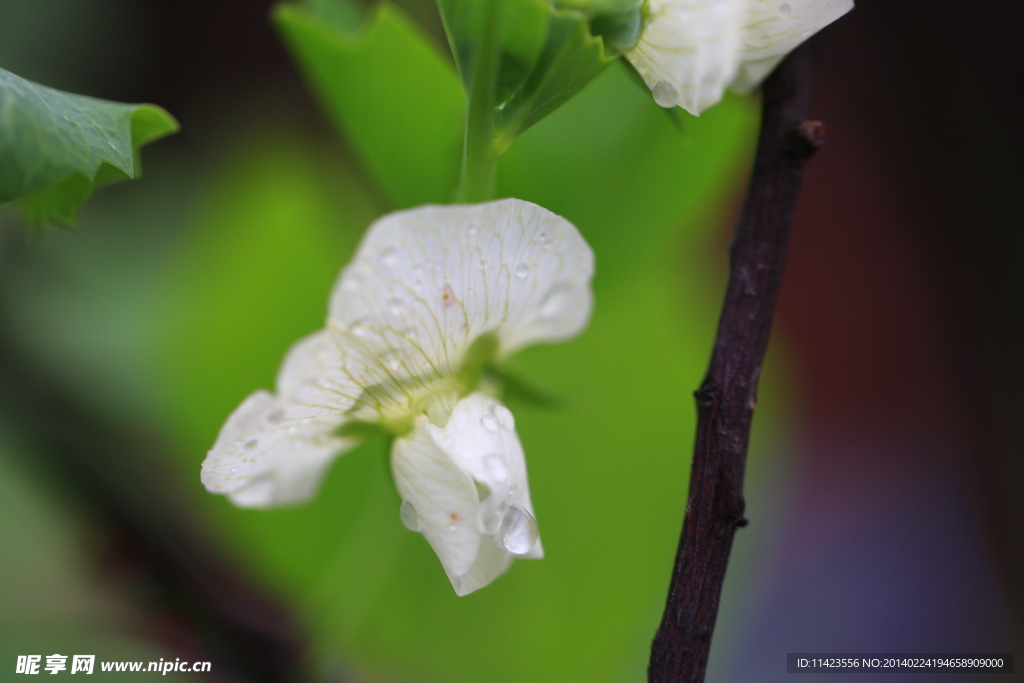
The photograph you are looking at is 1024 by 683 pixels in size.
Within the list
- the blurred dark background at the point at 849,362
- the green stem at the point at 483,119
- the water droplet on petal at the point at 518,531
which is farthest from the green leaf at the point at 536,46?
the blurred dark background at the point at 849,362

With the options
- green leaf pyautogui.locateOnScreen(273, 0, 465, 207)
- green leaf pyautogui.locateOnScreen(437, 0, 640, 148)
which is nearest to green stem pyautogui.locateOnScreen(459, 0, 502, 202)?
green leaf pyautogui.locateOnScreen(437, 0, 640, 148)

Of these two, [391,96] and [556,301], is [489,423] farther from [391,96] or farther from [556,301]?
[391,96]

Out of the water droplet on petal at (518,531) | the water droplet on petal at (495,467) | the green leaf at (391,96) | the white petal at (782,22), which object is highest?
the green leaf at (391,96)

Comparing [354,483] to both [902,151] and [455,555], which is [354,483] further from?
[902,151]

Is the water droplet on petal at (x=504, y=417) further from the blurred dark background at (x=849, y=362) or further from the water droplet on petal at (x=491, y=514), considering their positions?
the blurred dark background at (x=849, y=362)

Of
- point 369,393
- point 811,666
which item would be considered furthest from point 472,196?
point 811,666

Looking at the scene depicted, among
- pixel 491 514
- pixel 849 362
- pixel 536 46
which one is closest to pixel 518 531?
pixel 491 514
